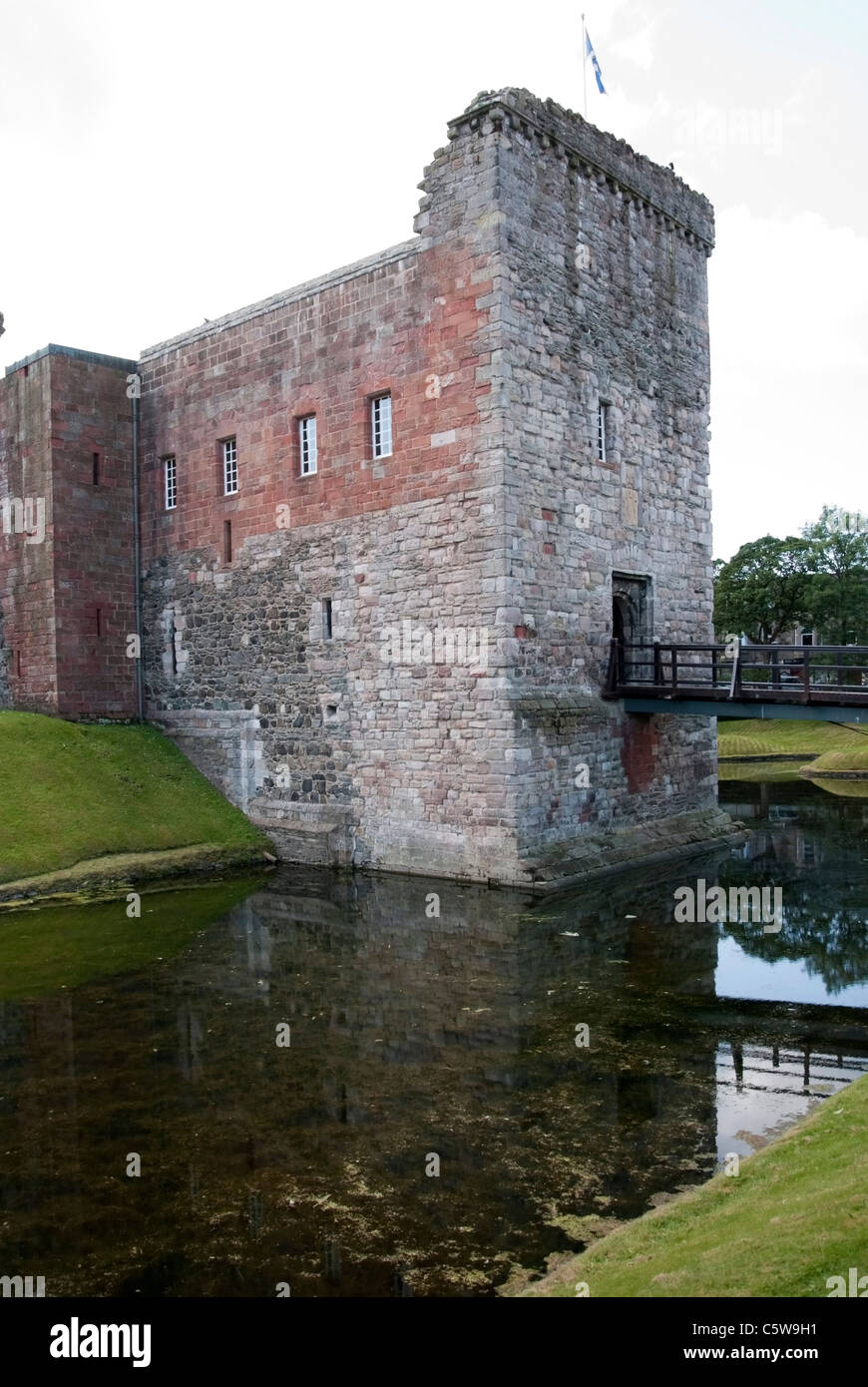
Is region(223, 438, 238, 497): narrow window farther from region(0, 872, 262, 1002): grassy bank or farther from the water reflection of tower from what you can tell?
the water reflection of tower

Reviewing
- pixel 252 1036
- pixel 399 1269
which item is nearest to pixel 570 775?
pixel 252 1036

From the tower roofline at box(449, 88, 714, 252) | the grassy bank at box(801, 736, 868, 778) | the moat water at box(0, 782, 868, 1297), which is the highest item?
the tower roofline at box(449, 88, 714, 252)

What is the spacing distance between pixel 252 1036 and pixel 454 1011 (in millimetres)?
2119

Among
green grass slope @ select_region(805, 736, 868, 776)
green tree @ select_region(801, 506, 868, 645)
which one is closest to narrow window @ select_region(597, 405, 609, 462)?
green grass slope @ select_region(805, 736, 868, 776)

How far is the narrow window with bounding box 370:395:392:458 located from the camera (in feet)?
63.2

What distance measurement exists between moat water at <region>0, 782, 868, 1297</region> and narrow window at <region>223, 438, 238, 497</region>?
990 cm

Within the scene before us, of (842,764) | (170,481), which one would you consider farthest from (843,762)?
(170,481)

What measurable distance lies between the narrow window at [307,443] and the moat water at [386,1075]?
893 cm

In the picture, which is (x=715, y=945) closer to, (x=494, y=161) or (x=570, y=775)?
(x=570, y=775)

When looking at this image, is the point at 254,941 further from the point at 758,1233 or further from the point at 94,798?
the point at 758,1233

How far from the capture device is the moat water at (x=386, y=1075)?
662 centimetres

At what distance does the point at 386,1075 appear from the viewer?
9.42 metres

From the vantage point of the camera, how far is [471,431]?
17.5 m
